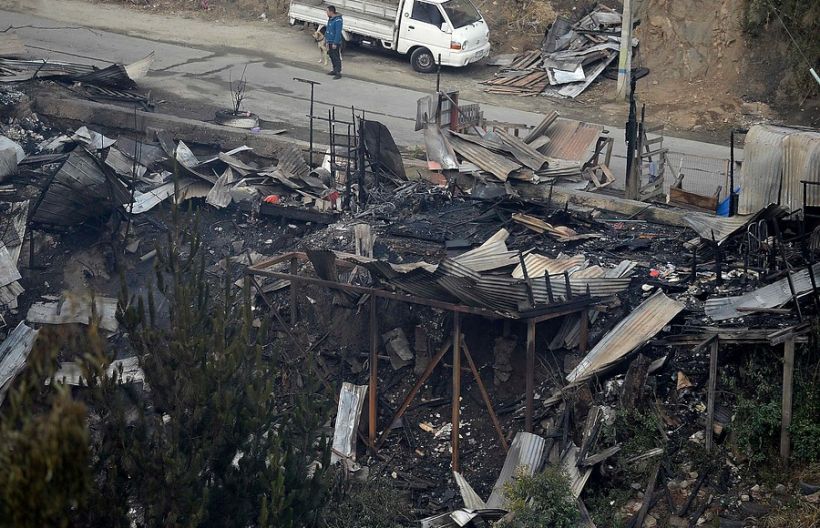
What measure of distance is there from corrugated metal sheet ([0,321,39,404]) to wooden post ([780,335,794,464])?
7806 millimetres

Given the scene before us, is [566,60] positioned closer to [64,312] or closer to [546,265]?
[546,265]

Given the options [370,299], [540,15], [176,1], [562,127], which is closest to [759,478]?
[370,299]

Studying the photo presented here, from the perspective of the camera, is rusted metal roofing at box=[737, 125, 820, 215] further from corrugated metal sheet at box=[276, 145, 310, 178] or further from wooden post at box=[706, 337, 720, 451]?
corrugated metal sheet at box=[276, 145, 310, 178]

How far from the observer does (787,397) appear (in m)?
7.78

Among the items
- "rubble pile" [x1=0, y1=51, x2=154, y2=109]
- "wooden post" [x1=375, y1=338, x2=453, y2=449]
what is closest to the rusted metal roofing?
"wooden post" [x1=375, y1=338, x2=453, y2=449]

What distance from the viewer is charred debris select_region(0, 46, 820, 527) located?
27.1 feet

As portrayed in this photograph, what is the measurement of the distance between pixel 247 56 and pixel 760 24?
10.4 metres

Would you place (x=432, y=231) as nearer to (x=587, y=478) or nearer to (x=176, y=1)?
(x=587, y=478)

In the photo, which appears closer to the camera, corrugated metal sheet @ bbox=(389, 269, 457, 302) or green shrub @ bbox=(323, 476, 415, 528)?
green shrub @ bbox=(323, 476, 415, 528)

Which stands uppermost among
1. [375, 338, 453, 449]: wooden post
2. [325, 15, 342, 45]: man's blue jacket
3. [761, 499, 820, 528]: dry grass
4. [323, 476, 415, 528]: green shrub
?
[325, 15, 342, 45]: man's blue jacket

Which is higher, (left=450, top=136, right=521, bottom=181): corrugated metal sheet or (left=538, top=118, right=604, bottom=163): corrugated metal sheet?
(left=538, top=118, right=604, bottom=163): corrugated metal sheet

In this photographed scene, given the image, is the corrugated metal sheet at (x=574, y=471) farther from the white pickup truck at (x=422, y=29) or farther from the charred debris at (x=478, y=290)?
the white pickup truck at (x=422, y=29)

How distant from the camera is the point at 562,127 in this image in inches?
552

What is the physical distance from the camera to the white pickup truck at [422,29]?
18.6 m
